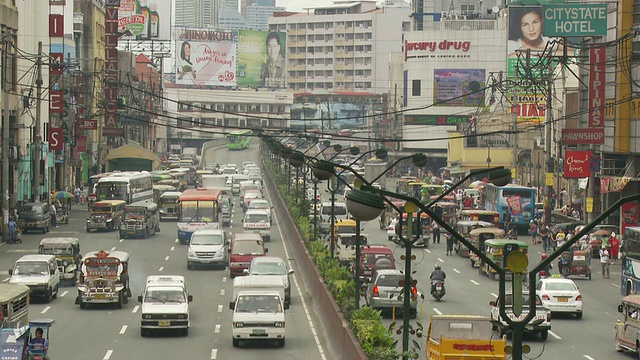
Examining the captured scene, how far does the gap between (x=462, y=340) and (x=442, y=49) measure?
138 metres

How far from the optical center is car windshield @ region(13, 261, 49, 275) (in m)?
40.8

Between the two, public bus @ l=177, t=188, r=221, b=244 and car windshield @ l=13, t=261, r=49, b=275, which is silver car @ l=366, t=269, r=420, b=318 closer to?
car windshield @ l=13, t=261, r=49, b=275

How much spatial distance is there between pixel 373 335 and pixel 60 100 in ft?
193

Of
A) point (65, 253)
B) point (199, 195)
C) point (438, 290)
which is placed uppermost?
point (199, 195)

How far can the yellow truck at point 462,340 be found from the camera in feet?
84.3

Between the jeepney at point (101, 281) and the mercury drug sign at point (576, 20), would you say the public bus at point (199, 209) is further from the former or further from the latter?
the jeepney at point (101, 281)

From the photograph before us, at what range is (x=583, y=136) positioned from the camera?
214 ft

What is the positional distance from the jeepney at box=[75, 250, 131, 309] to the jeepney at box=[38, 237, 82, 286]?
657cm

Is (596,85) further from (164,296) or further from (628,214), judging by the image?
(164,296)

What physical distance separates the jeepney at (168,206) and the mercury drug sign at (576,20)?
25539 millimetres

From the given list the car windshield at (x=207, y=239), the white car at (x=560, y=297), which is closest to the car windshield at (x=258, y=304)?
the white car at (x=560, y=297)

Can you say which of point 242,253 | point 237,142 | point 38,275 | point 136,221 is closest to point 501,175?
point 38,275

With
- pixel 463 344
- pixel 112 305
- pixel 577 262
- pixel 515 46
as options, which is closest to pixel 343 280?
pixel 112 305

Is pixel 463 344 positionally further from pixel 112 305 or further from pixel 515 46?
pixel 515 46
